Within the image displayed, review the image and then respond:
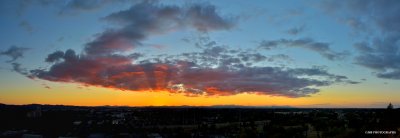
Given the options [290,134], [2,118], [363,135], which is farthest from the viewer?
[2,118]

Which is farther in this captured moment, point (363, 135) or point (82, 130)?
point (82, 130)

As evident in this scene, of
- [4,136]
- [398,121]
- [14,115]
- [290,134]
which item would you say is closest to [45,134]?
[4,136]

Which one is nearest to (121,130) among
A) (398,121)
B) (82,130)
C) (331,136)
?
(82,130)

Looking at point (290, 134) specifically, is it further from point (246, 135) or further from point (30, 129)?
point (30, 129)

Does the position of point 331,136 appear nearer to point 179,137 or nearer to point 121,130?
point 179,137

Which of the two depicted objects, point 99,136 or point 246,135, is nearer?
point 99,136

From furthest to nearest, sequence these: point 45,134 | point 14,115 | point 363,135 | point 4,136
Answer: point 14,115
point 45,134
point 4,136
point 363,135

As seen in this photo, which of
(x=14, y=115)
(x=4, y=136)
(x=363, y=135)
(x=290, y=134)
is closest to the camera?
(x=363, y=135)

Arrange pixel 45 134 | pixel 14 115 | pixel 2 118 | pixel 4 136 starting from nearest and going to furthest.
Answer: pixel 4 136, pixel 45 134, pixel 2 118, pixel 14 115

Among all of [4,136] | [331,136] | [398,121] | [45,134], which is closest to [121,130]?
[45,134]
